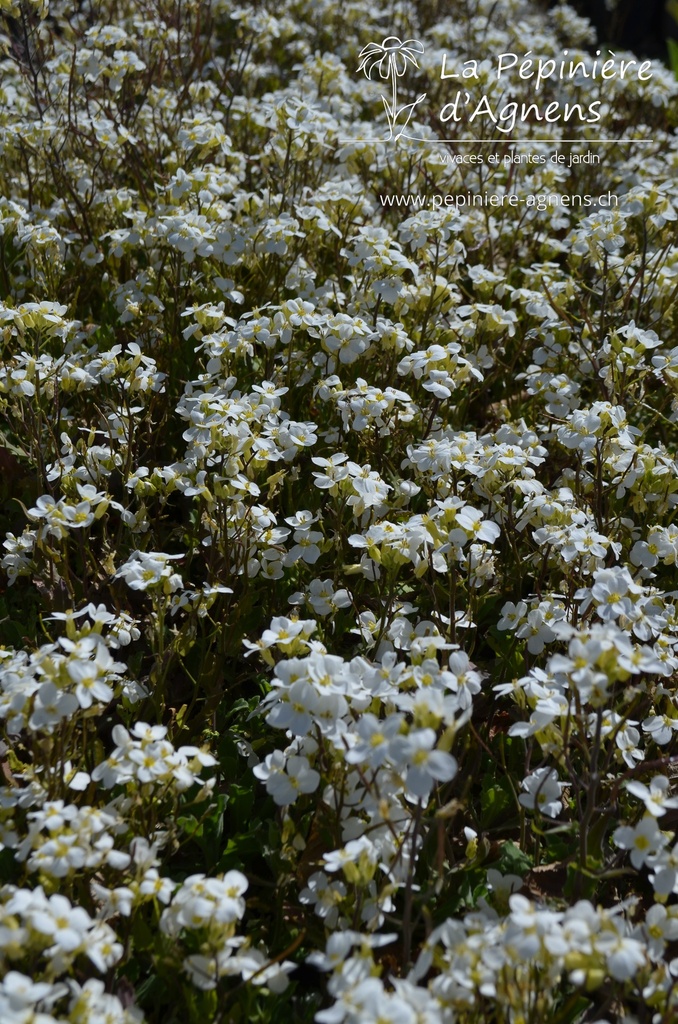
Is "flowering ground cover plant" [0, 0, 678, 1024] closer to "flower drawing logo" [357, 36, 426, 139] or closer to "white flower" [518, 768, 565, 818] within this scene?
"white flower" [518, 768, 565, 818]

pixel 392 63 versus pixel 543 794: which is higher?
pixel 392 63

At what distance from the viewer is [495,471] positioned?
124 inches

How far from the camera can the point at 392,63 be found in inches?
246

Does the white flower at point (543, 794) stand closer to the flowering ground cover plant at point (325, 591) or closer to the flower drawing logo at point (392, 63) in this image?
the flowering ground cover plant at point (325, 591)

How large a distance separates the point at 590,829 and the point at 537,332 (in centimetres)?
234

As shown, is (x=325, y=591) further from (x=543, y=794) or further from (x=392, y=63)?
(x=392, y=63)

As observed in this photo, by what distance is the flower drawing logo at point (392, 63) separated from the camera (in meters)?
5.88

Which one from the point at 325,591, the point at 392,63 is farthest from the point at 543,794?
the point at 392,63

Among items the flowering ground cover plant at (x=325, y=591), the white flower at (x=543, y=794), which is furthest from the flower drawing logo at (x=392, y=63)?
the white flower at (x=543, y=794)

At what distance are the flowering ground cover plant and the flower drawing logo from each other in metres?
0.38

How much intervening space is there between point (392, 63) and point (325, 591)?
14.4 ft

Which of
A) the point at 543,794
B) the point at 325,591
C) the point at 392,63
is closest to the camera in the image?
the point at 543,794

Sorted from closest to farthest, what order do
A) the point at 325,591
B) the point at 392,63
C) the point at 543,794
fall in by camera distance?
the point at 543,794
the point at 325,591
the point at 392,63

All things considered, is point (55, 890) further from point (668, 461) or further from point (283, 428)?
point (668, 461)
